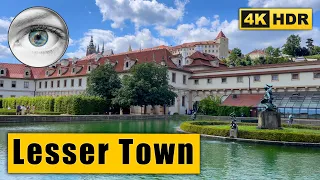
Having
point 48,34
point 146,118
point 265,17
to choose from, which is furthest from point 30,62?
point 146,118

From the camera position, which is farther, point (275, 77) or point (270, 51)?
point (270, 51)

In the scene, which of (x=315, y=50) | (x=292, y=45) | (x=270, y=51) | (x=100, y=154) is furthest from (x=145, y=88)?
(x=315, y=50)

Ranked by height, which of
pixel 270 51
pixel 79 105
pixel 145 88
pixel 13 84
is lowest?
pixel 79 105

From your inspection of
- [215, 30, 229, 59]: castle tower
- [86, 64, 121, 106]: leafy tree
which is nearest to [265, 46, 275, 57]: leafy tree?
[215, 30, 229, 59]: castle tower

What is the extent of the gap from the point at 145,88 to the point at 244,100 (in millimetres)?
15866

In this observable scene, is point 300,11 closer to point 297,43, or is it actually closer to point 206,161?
point 206,161

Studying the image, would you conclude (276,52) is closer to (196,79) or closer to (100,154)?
(196,79)

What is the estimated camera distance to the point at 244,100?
5022 cm

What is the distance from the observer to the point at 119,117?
40.4m

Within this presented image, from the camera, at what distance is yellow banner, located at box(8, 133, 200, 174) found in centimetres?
489

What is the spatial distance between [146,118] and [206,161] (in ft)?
101

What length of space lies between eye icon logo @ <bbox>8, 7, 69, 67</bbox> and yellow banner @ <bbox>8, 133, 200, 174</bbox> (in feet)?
6.48

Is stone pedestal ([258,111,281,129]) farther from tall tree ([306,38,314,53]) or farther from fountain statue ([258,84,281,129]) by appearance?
tall tree ([306,38,314,53])

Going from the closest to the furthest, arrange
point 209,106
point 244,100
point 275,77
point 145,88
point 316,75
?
point 145,88 < point 316,75 < point 209,106 < point 275,77 < point 244,100
